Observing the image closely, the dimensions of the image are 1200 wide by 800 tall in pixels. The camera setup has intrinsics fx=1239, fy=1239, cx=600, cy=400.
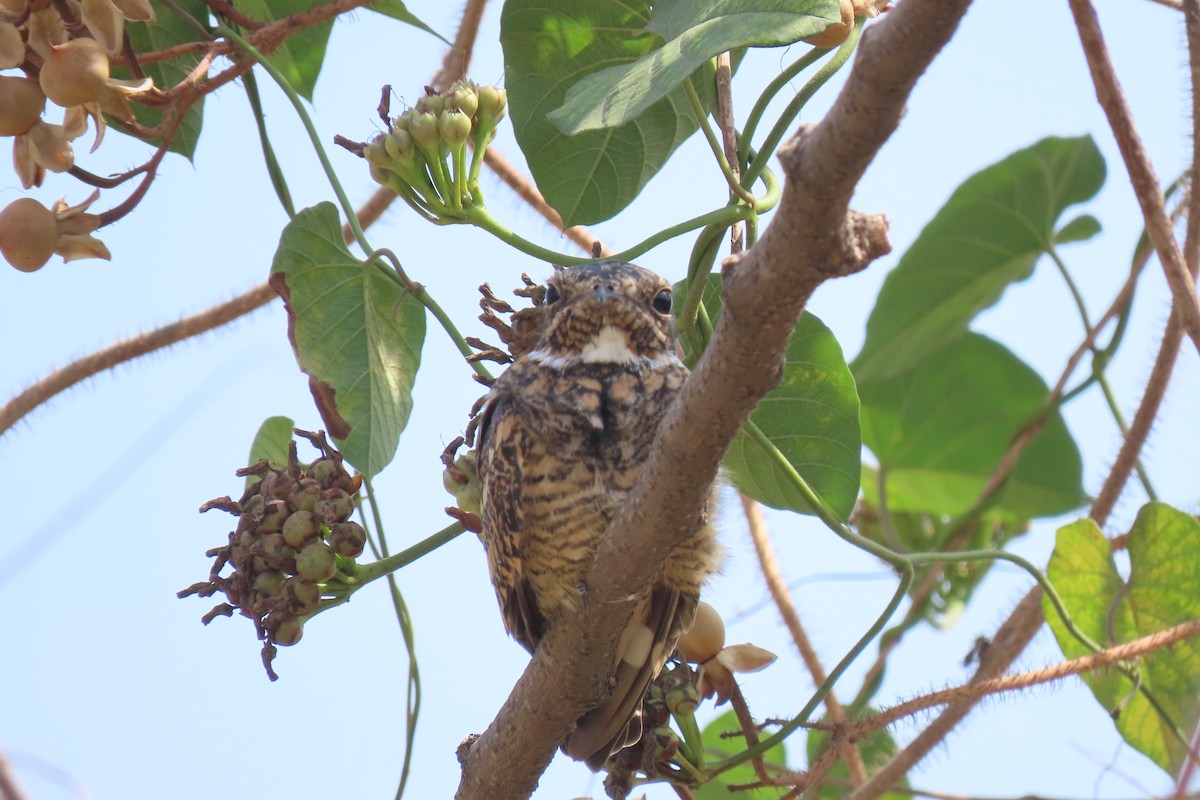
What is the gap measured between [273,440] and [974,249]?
71.8 inches

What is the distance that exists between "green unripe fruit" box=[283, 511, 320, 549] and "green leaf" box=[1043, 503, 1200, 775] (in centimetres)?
116

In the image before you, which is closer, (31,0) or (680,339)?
(31,0)

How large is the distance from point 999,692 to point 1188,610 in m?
0.46

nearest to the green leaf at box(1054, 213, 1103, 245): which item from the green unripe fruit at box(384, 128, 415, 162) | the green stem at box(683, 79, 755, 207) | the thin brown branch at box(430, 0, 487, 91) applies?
the thin brown branch at box(430, 0, 487, 91)

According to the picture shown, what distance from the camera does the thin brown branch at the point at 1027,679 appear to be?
1.69 m

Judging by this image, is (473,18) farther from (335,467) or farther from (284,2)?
(335,467)

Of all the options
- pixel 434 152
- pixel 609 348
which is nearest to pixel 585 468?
pixel 609 348

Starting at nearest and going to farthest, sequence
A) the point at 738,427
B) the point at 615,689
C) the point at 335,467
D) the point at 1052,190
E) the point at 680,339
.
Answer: the point at 738,427
the point at 335,467
the point at 615,689
the point at 680,339
the point at 1052,190

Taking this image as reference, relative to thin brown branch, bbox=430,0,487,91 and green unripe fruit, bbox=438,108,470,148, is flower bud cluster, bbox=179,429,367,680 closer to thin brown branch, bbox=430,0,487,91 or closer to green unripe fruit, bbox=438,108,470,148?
green unripe fruit, bbox=438,108,470,148

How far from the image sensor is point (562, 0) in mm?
1886

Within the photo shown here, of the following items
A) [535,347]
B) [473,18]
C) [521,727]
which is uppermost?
[473,18]

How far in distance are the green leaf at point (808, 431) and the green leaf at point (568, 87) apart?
0.25 m

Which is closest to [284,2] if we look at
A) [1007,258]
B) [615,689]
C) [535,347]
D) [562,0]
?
[562,0]

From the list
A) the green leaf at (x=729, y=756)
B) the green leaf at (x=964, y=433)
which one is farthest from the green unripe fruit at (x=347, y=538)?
the green leaf at (x=964, y=433)
